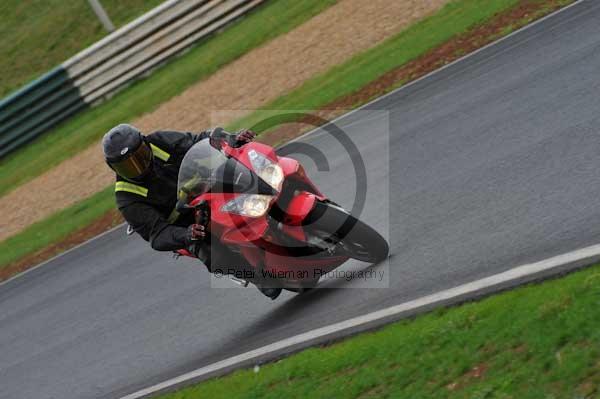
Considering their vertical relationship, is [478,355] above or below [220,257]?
below

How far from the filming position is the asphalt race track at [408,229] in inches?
273

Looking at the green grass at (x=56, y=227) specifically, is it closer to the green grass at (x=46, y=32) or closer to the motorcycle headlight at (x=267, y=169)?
the motorcycle headlight at (x=267, y=169)

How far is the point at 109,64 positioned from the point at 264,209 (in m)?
14.6

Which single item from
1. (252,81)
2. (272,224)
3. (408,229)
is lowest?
(252,81)

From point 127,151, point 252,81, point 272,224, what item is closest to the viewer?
point 272,224

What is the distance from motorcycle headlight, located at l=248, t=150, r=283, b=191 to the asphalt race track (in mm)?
1198

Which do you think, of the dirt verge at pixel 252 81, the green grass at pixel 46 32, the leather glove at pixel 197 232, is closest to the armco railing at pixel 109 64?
the dirt verge at pixel 252 81

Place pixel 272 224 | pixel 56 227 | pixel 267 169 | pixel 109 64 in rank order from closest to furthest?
pixel 267 169 → pixel 272 224 → pixel 56 227 → pixel 109 64

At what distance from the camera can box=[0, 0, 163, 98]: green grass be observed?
24281 millimetres

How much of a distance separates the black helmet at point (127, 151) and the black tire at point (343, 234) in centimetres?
154

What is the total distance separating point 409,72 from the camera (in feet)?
43.1

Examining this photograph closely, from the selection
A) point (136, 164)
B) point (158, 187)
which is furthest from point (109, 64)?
point (136, 164)

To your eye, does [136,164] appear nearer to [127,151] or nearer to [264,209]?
[127,151]

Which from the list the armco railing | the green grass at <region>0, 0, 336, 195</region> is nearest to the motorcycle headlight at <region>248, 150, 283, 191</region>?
the green grass at <region>0, 0, 336, 195</region>
